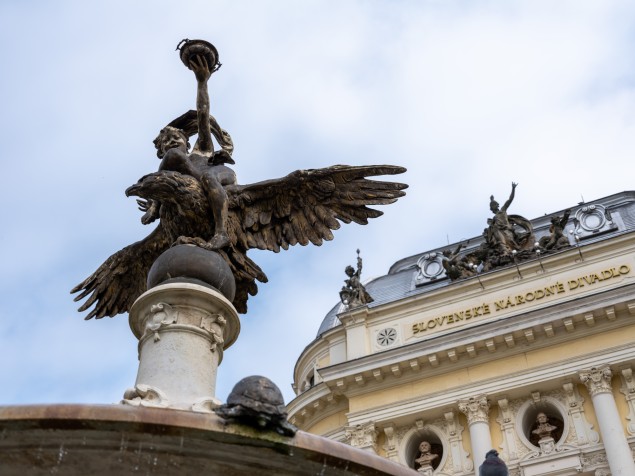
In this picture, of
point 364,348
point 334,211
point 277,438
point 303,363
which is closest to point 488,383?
point 364,348

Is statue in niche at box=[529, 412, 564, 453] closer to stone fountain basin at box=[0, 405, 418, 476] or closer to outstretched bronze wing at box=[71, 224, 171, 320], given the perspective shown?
outstretched bronze wing at box=[71, 224, 171, 320]

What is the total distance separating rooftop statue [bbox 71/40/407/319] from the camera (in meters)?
6.75

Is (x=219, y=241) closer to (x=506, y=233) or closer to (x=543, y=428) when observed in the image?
(x=543, y=428)

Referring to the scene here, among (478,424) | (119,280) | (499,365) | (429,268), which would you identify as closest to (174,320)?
(119,280)

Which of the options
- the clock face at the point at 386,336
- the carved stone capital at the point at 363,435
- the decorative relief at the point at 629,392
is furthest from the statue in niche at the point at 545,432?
Result: the clock face at the point at 386,336

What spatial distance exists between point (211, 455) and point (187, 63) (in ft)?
13.8

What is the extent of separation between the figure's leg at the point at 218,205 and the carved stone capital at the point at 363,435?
1925 cm

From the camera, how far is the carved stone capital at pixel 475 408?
23.7 metres

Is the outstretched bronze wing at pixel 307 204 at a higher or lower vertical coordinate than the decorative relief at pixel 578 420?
lower

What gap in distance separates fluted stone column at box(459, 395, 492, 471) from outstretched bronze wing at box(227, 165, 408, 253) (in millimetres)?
17425

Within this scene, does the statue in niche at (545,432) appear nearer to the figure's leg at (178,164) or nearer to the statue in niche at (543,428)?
the statue in niche at (543,428)

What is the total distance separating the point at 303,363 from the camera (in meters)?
29.9

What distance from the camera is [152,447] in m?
4.06

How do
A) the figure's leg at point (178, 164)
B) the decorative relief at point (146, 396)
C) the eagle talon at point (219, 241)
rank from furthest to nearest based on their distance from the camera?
the figure's leg at point (178, 164)
the eagle talon at point (219, 241)
the decorative relief at point (146, 396)
